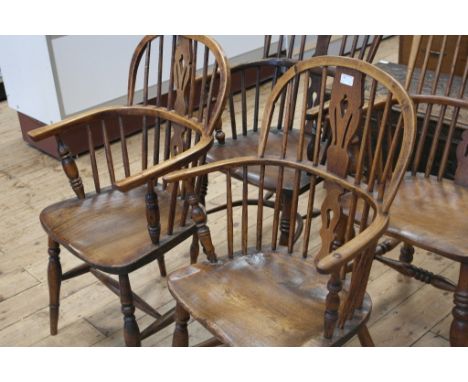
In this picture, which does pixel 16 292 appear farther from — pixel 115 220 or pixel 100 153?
pixel 100 153

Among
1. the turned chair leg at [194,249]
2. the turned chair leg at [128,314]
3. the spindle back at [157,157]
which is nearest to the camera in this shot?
the spindle back at [157,157]

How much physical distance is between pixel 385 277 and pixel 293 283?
0.84m

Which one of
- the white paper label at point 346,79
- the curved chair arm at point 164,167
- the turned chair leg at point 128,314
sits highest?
the white paper label at point 346,79

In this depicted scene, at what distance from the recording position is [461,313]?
177 centimetres

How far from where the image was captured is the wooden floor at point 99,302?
214 cm

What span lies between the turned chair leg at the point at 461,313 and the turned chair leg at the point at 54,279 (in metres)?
1.16

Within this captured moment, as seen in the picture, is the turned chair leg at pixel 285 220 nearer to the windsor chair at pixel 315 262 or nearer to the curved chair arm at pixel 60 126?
the windsor chair at pixel 315 262

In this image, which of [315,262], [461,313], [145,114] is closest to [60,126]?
[145,114]

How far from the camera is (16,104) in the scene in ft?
11.3

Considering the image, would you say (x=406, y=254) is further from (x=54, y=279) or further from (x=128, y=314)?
(x=54, y=279)

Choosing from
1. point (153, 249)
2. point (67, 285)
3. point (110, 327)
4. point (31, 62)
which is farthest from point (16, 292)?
point (31, 62)

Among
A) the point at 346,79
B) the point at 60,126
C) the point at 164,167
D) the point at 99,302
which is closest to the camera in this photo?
the point at 346,79

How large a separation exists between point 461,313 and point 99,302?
48.7 inches

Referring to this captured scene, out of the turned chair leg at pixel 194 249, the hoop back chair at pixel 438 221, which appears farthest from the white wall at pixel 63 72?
the hoop back chair at pixel 438 221
